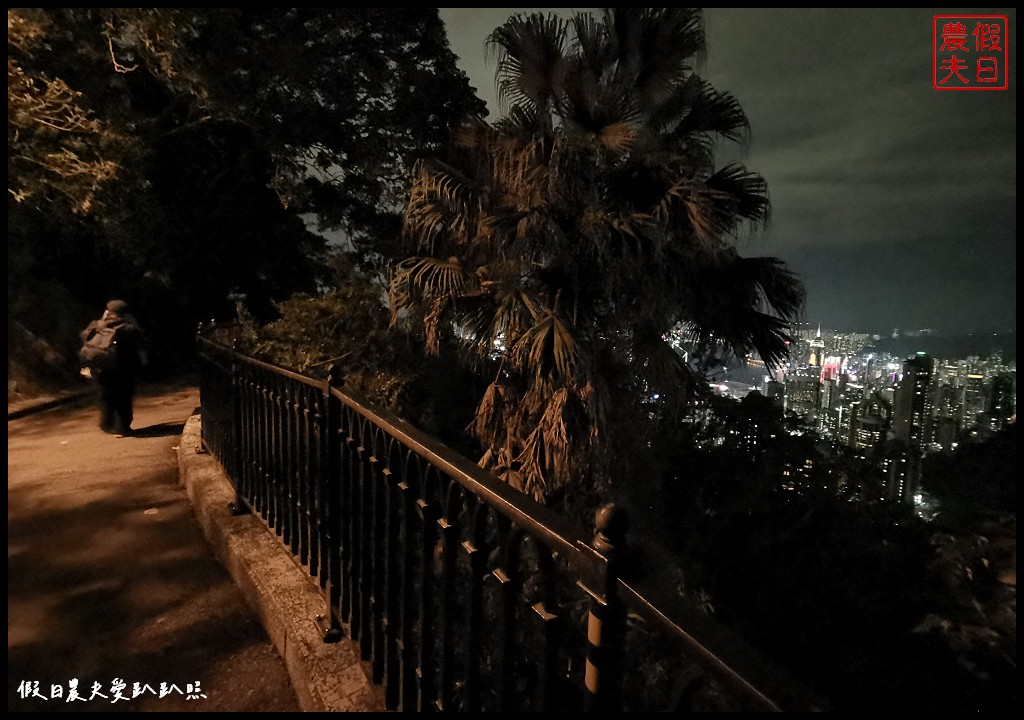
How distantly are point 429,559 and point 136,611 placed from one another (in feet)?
6.55

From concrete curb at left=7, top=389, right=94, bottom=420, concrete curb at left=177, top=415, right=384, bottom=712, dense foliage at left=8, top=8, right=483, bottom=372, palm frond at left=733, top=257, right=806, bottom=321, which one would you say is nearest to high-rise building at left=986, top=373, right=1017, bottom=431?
palm frond at left=733, top=257, right=806, bottom=321

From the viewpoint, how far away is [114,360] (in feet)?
19.4

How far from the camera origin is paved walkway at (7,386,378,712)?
211 centimetres

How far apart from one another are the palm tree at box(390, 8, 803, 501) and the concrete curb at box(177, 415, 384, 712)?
3403 mm

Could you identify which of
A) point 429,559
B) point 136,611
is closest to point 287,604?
point 136,611

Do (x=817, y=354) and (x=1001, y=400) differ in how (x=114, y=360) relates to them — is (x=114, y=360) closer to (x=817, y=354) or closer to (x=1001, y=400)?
(x=1001, y=400)

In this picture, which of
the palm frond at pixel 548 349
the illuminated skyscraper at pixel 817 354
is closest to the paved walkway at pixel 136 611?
the palm frond at pixel 548 349

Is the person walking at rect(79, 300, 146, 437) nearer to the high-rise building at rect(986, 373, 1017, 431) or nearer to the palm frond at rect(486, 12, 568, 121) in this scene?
the palm frond at rect(486, 12, 568, 121)

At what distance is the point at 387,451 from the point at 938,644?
8.74 meters

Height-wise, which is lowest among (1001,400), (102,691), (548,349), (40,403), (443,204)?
(102,691)

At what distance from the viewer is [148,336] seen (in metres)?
14.0

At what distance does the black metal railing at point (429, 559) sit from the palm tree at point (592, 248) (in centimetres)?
329

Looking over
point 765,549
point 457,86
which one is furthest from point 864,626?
point 457,86

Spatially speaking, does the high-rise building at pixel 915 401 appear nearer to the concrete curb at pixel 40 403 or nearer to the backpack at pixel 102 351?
the backpack at pixel 102 351
